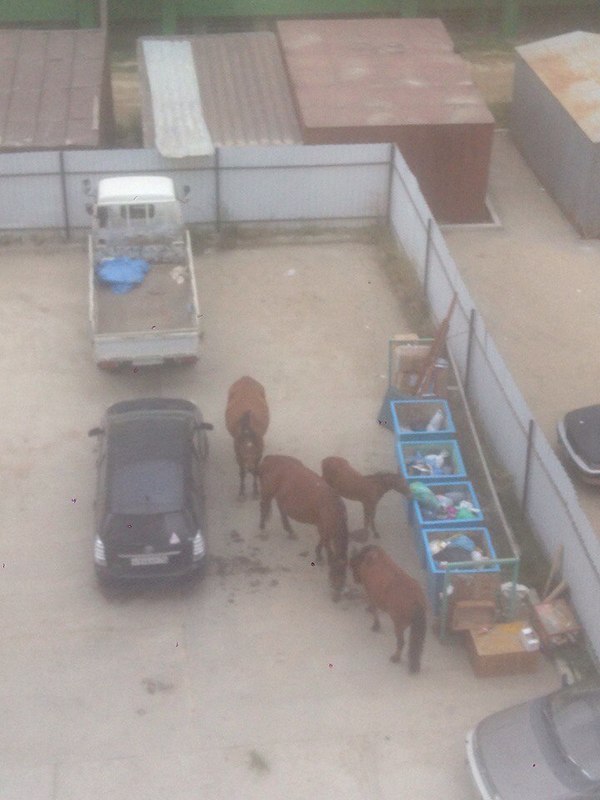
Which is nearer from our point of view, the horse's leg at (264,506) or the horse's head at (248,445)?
the horse's leg at (264,506)

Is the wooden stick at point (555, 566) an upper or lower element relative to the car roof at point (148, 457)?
lower

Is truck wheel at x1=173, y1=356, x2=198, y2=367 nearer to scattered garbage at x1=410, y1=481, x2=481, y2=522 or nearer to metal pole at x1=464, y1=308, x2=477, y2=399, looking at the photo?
metal pole at x1=464, y1=308, x2=477, y2=399

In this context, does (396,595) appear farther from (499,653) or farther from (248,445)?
(248,445)

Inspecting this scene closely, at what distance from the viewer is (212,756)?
11.6 m

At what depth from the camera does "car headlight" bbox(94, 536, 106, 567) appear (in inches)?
508

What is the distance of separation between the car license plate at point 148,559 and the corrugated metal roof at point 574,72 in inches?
491

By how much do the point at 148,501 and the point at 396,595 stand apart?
9.71 feet

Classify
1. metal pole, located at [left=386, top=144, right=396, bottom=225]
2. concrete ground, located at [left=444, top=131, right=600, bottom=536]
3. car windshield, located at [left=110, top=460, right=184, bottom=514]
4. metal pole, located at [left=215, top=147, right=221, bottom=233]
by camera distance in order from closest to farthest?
car windshield, located at [left=110, top=460, right=184, bottom=514] < concrete ground, located at [left=444, top=131, right=600, bottom=536] < metal pole, located at [left=215, top=147, right=221, bottom=233] < metal pole, located at [left=386, top=144, right=396, bottom=225]

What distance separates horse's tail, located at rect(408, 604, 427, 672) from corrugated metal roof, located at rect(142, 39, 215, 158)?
1103cm

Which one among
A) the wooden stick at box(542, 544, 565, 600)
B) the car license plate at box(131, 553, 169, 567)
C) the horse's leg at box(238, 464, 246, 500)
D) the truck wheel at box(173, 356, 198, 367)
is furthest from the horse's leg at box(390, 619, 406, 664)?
the truck wheel at box(173, 356, 198, 367)

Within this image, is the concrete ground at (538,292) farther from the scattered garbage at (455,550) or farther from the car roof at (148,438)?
the car roof at (148,438)

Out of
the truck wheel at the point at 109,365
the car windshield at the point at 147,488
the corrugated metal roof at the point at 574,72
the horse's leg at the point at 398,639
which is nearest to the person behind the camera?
the horse's leg at the point at 398,639

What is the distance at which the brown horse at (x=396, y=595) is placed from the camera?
11.9 metres

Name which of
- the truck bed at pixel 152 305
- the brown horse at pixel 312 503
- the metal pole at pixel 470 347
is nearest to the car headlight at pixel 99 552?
the brown horse at pixel 312 503
